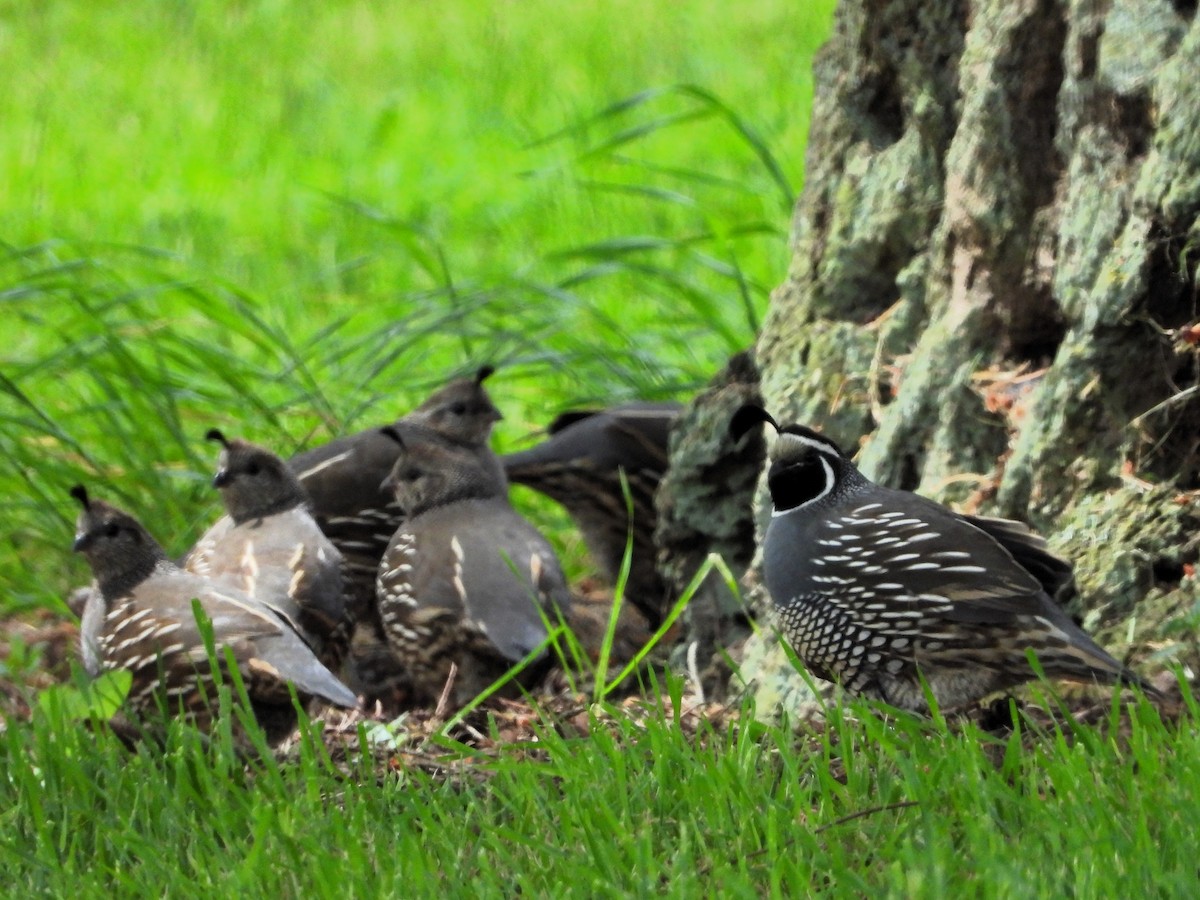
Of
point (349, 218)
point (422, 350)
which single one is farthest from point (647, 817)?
point (349, 218)

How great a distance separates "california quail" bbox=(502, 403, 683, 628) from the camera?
5941 millimetres

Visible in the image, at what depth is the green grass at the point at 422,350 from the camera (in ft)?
10.1

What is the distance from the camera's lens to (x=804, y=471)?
4.19 metres

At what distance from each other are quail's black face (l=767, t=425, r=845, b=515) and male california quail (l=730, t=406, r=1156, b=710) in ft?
0.22

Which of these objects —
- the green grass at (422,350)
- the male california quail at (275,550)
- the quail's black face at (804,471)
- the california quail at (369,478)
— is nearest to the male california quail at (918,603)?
the quail's black face at (804,471)

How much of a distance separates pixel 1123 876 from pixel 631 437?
3.34 meters

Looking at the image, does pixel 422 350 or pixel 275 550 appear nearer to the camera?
pixel 275 550

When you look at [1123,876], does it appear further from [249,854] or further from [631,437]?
[631,437]

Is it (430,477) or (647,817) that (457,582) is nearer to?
(430,477)

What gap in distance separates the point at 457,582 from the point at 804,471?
3.99 ft

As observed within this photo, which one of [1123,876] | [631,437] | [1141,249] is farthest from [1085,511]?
[631,437]

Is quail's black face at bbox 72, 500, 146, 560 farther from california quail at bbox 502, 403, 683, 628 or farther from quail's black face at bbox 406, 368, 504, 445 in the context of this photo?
california quail at bbox 502, 403, 683, 628

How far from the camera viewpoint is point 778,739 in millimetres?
3414

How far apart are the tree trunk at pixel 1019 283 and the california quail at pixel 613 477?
87 cm
